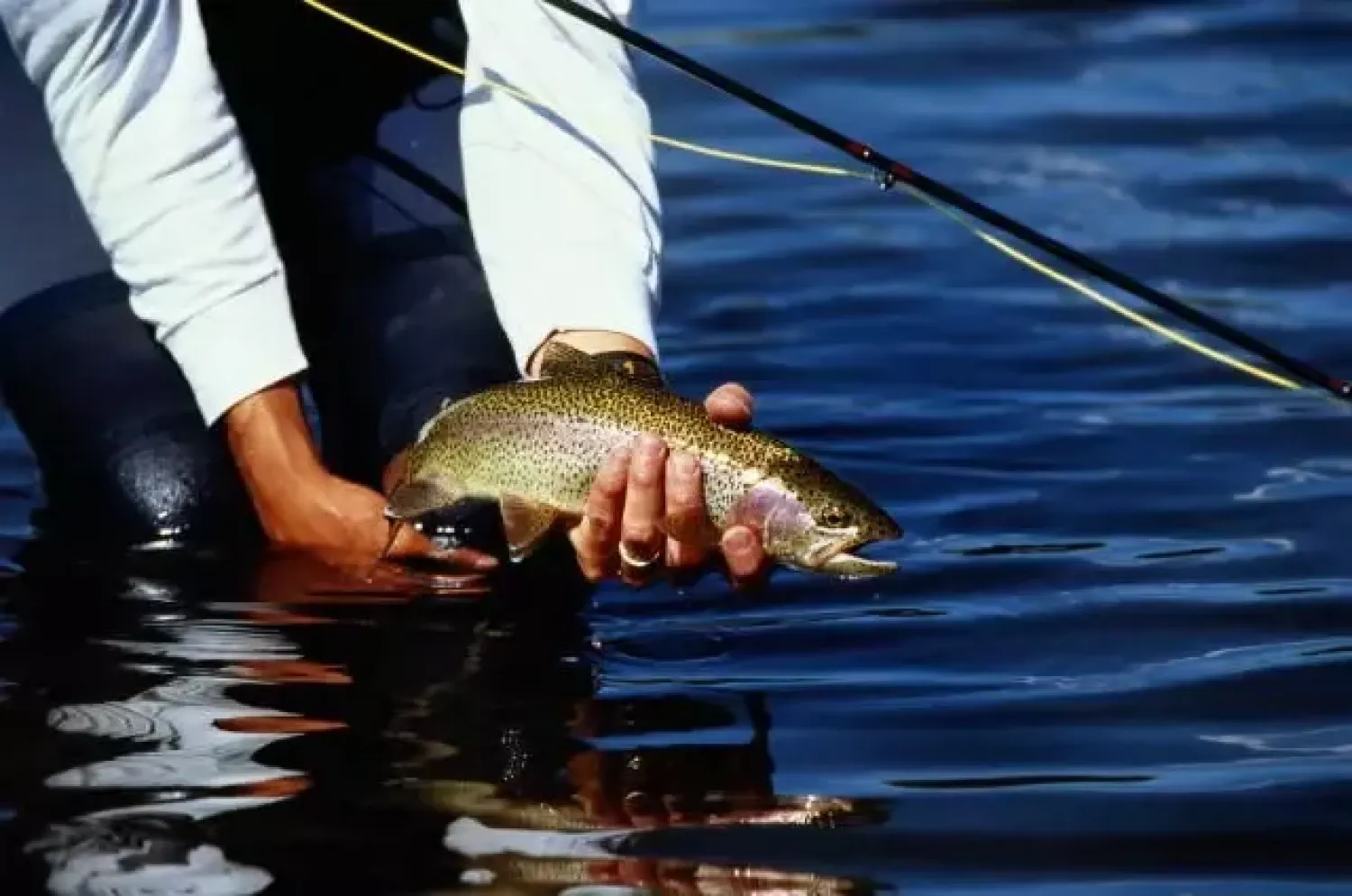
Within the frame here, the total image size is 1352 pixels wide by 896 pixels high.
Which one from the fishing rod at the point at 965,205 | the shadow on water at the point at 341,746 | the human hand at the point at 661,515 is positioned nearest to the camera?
the shadow on water at the point at 341,746

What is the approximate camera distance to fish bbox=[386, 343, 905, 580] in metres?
4.07

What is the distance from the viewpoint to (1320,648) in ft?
15.2

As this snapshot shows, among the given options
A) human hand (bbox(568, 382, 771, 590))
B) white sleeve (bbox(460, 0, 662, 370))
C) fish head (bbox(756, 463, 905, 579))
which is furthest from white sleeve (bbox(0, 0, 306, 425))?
fish head (bbox(756, 463, 905, 579))

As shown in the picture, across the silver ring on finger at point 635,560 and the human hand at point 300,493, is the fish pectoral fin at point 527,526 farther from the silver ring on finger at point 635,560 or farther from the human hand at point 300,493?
the human hand at point 300,493

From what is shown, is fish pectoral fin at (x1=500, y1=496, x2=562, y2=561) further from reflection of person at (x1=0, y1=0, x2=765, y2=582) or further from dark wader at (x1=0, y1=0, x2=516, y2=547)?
dark wader at (x1=0, y1=0, x2=516, y2=547)

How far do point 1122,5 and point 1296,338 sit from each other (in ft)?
13.4

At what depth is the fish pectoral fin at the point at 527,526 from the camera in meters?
4.23

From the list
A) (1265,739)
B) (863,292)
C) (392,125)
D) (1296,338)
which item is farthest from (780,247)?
(1265,739)

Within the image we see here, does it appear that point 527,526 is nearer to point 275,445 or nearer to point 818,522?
point 818,522

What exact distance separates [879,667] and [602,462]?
641 millimetres

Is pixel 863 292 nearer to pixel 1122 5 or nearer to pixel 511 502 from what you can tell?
pixel 511 502

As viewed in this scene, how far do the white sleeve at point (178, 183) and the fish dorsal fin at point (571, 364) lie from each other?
55 centimetres

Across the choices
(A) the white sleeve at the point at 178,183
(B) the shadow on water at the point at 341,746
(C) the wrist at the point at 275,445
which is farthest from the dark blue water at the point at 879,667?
(A) the white sleeve at the point at 178,183

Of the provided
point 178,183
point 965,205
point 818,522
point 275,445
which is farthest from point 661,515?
point 178,183
